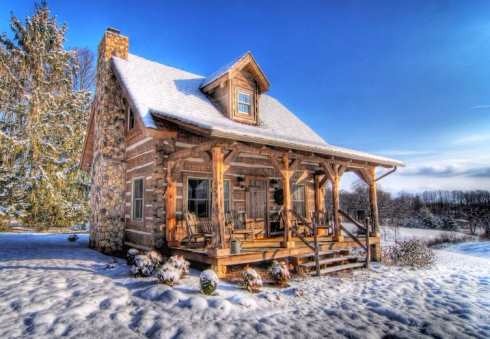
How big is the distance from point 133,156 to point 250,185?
433 cm

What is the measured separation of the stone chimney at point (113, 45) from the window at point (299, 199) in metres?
8.80

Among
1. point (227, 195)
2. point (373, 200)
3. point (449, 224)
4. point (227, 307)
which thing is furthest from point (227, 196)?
point (449, 224)

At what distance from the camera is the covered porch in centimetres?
741

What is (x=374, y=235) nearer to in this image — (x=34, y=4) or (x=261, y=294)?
(x=261, y=294)

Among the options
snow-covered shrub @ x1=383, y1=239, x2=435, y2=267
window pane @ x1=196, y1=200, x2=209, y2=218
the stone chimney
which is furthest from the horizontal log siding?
snow-covered shrub @ x1=383, y1=239, x2=435, y2=267

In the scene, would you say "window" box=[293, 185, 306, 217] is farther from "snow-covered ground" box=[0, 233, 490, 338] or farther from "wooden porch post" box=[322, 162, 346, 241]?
"snow-covered ground" box=[0, 233, 490, 338]

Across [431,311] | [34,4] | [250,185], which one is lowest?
[431,311]

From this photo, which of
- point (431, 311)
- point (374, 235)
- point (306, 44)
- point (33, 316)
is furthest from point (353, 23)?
point (33, 316)

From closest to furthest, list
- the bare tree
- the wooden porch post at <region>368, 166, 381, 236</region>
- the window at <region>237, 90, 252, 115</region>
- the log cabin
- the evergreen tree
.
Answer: the log cabin
the wooden porch post at <region>368, 166, 381, 236</region>
the window at <region>237, 90, 252, 115</region>
the evergreen tree
the bare tree

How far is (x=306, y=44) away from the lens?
1531 cm

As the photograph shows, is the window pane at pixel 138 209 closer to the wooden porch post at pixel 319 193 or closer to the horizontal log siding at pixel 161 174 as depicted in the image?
the horizontal log siding at pixel 161 174

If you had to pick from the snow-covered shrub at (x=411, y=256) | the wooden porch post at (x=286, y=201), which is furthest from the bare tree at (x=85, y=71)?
the snow-covered shrub at (x=411, y=256)

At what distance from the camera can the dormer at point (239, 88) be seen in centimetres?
1221

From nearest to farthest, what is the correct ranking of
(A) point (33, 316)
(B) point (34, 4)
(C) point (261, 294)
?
(A) point (33, 316), (C) point (261, 294), (B) point (34, 4)
